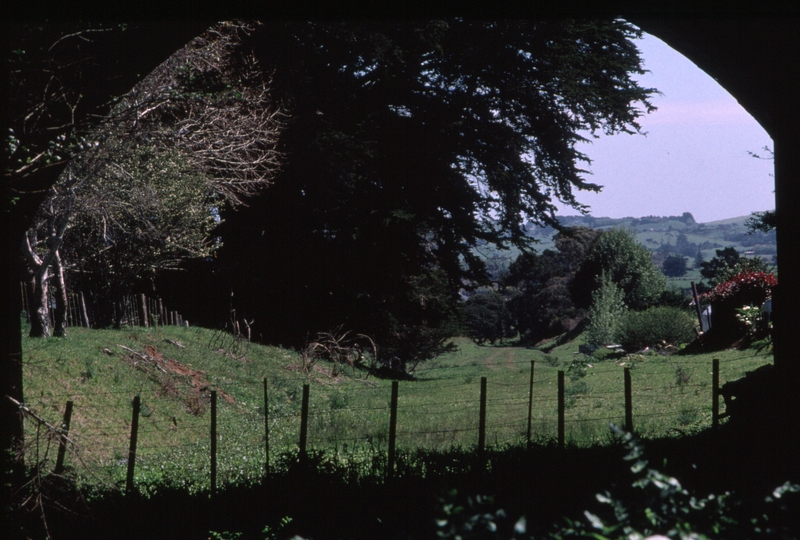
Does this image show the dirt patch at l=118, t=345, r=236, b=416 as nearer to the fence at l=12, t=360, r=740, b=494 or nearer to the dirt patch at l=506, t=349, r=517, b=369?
the fence at l=12, t=360, r=740, b=494

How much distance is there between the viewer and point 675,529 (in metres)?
3.02

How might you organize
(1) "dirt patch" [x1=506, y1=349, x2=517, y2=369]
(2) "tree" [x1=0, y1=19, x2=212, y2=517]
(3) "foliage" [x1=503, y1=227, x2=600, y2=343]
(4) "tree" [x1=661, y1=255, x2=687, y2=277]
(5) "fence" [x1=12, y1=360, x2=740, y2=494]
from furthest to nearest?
(4) "tree" [x1=661, y1=255, x2=687, y2=277]
(3) "foliage" [x1=503, y1=227, x2=600, y2=343]
(1) "dirt patch" [x1=506, y1=349, x2=517, y2=369]
(5) "fence" [x1=12, y1=360, x2=740, y2=494]
(2) "tree" [x1=0, y1=19, x2=212, y2=517]

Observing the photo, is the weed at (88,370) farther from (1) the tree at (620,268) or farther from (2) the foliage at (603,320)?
(1) the tree at (620,268)

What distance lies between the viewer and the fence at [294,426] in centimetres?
898

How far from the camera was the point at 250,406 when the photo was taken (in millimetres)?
16156

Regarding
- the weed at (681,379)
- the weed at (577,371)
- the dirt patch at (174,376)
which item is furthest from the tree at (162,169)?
the weed at (681,379)

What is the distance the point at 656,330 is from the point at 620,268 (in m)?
51.8

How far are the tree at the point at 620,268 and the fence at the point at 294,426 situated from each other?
67.4m

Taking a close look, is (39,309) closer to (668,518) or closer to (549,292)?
(668,518)

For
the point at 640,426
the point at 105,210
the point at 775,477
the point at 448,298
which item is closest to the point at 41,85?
the point at 775,477

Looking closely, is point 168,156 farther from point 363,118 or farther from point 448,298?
point 448,298

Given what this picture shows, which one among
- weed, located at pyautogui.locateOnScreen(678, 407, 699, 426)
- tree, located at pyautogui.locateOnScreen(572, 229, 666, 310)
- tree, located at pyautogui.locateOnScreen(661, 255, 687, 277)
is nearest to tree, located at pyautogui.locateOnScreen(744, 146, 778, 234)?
weed, located at pyautogui.locateOnScreen(678, 407, 699, 426)

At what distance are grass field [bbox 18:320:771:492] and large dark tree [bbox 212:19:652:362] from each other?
5031mm

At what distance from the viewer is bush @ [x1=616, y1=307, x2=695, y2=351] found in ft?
105
